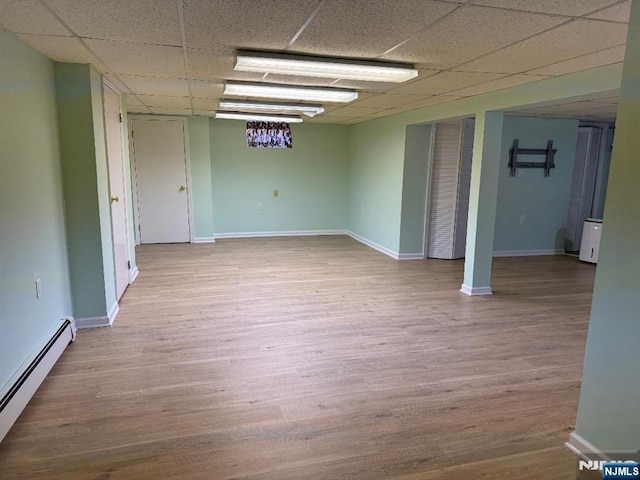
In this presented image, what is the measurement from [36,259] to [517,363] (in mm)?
3445

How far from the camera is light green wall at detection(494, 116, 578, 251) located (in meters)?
6.42

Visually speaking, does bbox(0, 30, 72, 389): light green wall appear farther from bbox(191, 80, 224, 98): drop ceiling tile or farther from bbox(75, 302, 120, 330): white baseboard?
bbox(191, 80, 224, 98): drop ceiling tile

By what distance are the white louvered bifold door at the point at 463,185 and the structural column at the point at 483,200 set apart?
1307 mm

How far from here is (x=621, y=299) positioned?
6.06 ft

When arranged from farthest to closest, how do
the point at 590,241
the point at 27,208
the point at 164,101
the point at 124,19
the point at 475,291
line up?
1. the point at 590,241
2. the point at 164,101
3. the point at 475,291
4. the point at 27,208
5. the point at 124,19

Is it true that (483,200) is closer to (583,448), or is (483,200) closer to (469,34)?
(469,34)

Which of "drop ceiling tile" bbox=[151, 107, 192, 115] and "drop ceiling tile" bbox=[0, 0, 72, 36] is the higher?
"drop ceiling tile" bbox=[151, 107, 192, 115]

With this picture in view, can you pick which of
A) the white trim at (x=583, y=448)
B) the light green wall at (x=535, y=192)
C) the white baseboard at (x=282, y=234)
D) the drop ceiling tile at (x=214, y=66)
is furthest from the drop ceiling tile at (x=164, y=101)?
the white trim at (x=583, y=448)

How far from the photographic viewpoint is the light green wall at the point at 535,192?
642 cm

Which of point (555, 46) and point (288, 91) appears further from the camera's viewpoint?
point (288, 91)

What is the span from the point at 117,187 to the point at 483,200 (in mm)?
3943

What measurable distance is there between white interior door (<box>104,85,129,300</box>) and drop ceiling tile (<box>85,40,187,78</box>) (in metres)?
0.71

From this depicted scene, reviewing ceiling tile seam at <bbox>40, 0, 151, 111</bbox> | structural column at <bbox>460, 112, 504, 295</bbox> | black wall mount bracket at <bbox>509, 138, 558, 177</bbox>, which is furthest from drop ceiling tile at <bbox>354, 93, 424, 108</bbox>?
ceiling tile seam at <bbox>40, 0, 151, 111</bbox>

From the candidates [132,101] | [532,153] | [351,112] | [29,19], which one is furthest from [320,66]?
[532,153]
